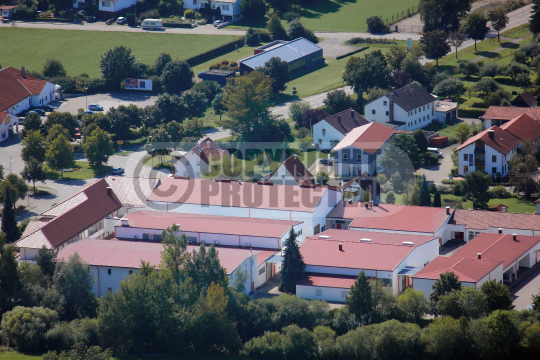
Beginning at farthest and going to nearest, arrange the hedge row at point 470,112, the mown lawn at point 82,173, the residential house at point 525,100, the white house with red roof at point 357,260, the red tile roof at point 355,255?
the hedge row at point 470,112
the residential house at point 525,100
the mown lawn at point 82,173
the red tile roof at point 355,255
the white house with red roof at point 357,260

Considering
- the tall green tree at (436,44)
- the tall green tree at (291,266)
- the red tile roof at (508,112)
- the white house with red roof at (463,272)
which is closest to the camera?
the white house with red roof at (463,272)

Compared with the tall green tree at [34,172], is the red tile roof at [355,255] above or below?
below

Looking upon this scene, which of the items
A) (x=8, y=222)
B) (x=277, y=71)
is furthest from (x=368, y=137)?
(x=8, y=222)

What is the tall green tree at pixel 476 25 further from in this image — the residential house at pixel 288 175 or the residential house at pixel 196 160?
the residential house at pixel 288 175

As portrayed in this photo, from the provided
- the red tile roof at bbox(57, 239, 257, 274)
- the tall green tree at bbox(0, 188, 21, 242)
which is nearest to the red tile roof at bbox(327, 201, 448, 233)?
the red tile roof at bbox(57, 239, 257, 274)

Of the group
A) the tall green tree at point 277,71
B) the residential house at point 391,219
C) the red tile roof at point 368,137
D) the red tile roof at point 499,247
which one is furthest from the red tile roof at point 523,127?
the tall green tree at point 277,71

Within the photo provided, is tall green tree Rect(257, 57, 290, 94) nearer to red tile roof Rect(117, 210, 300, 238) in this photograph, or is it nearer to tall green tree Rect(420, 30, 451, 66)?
tall green tree Rect(420, 30, 451, 66)

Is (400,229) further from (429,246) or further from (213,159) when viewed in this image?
(213,159)
